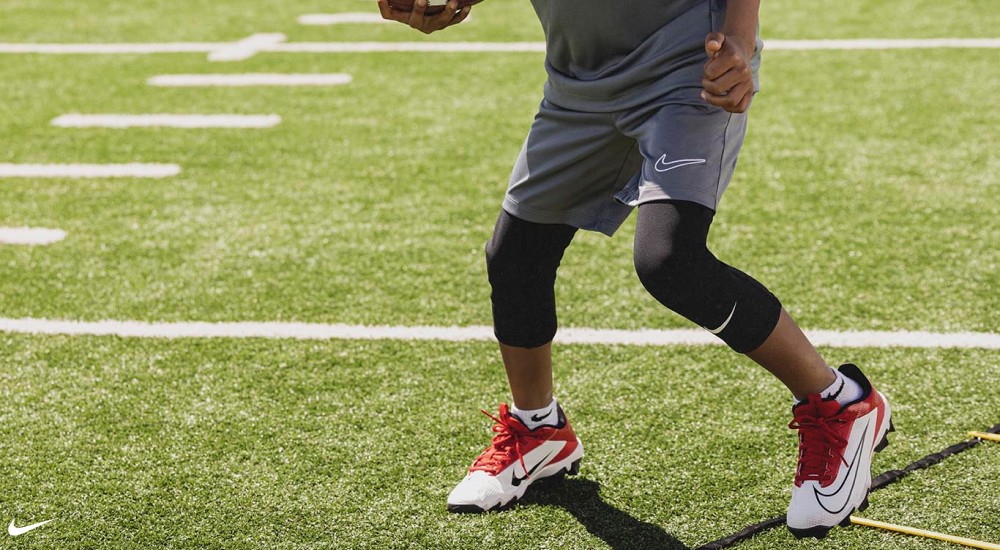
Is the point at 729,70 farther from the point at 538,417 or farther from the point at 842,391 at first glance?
the point at 538,417

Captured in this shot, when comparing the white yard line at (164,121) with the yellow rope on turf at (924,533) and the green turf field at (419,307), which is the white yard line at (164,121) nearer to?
the green turf field at (419,307)

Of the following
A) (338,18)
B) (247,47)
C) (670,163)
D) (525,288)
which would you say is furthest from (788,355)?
(338,18)

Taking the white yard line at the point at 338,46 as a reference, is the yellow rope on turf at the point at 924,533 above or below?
above

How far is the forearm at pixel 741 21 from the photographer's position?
220 centimetres

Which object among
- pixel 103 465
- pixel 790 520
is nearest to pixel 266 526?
pixel 103 465

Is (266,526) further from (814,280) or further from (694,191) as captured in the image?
(814,280)

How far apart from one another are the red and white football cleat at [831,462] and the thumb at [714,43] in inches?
29.5

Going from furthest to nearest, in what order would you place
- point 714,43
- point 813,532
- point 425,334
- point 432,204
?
point 432,204 → point 425,334 → point 813,532 → point 714,43

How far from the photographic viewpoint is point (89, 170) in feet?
16.7

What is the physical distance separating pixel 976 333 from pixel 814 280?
571mm

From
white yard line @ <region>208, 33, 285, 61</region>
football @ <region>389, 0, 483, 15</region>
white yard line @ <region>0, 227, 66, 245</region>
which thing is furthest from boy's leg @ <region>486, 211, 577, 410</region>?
white yard line @ <region>208, 33, 285, 61</region>

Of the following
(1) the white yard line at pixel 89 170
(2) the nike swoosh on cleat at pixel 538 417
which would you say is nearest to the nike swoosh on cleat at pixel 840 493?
(2) the nike swoosh on cleat at pixel 538 417

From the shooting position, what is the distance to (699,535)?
8.06ft

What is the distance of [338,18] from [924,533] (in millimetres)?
6399
